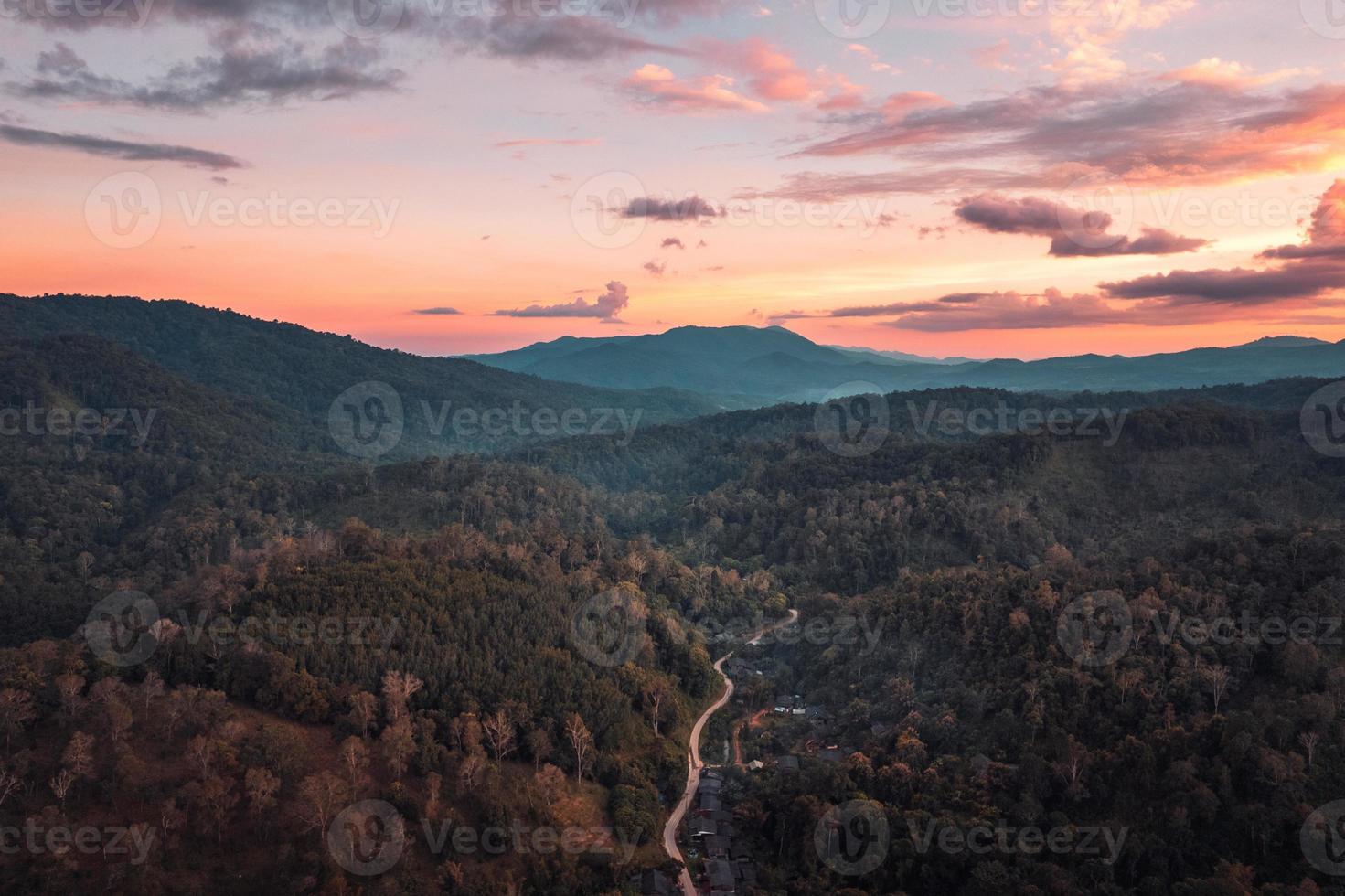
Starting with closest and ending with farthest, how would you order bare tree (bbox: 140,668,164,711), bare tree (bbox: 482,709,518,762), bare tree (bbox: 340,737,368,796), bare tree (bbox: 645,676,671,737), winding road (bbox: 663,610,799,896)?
1. bare tree (bbox: 340,737,368,796)
2. bare tree (bbox: 140,668,164,711)
3. winding road (bbox: 663,610,799,896)
4. bare tree (bbox: 482,709,518,762)
5. bare tree (bbox: 645,676,671,737)

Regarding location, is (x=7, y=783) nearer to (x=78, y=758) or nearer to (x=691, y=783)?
(x=78, y=758)

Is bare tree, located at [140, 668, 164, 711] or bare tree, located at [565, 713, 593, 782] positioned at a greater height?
bare tree, located at [140, 668, 164, 711]

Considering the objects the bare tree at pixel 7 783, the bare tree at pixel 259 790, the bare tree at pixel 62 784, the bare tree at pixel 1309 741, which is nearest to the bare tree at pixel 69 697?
the bare tree at pixel 7 783

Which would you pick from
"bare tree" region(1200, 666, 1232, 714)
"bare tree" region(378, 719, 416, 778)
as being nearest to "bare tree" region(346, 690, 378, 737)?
"bare tree" region(378, 719, 416, 778)

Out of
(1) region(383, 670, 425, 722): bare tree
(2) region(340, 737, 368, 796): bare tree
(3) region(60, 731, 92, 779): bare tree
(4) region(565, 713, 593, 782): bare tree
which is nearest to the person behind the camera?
(3) region(60, 731, 92, 779): bare tree

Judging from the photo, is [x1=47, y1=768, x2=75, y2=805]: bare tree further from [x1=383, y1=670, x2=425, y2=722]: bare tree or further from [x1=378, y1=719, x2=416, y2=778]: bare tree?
[x1=383, y1=670, x2=425, y2=722]: bare tree

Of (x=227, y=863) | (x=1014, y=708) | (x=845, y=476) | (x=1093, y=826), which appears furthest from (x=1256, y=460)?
(x=227, y=863)

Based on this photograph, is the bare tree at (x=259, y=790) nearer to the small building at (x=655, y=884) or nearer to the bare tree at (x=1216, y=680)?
the small building at (x=655, y=884)

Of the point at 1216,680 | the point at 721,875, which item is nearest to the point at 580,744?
the point at 721,875
